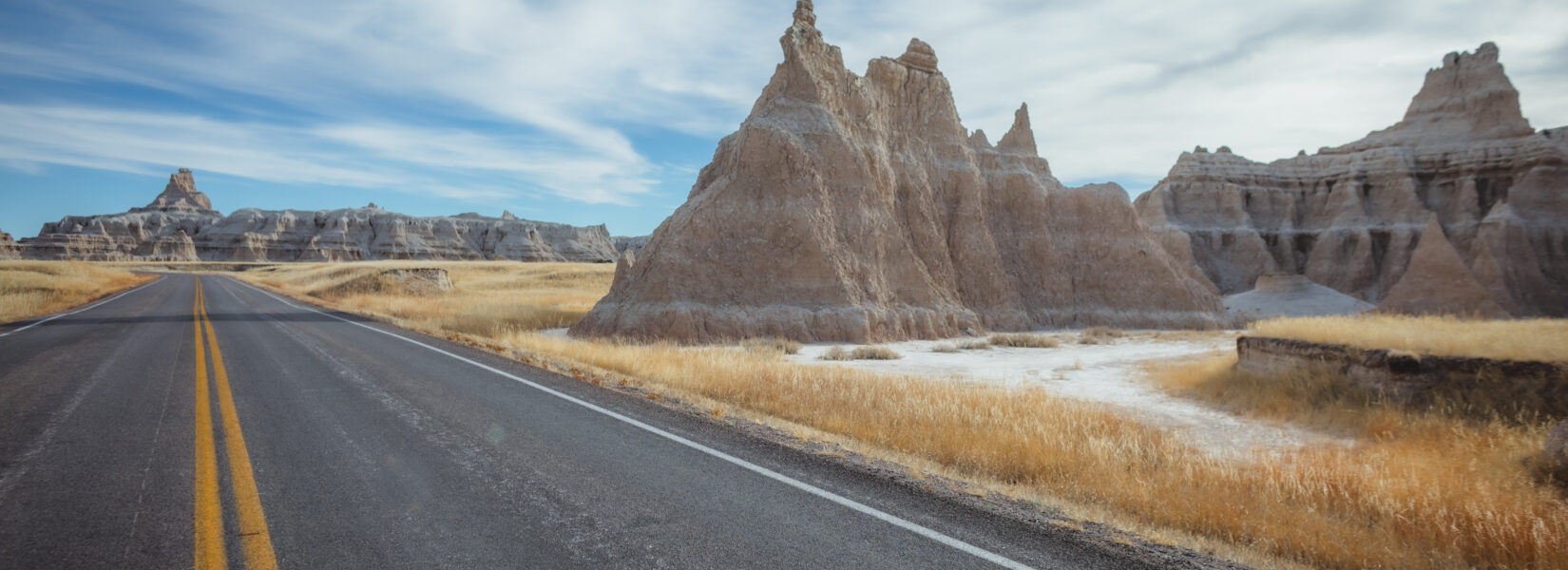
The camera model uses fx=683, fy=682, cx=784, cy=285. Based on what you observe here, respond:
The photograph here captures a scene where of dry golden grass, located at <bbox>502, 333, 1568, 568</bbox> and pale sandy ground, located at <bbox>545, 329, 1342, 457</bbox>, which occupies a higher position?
dry golden grass, located at <bbox>502, 333, 1568, 568</bbox>

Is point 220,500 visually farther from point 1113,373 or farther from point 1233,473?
point 1113,373

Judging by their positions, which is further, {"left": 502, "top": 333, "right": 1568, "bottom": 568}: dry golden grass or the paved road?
{"left": 502, "top": 333, "right": 1568, "bottom": 568}: dry golden grass

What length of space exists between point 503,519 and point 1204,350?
85.3 feet

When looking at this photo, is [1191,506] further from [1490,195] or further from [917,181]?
[1490,195]

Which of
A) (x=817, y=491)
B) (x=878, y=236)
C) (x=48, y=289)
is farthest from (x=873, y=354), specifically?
(x=48, y=289)

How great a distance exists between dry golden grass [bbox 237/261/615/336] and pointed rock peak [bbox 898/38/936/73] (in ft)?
67.6

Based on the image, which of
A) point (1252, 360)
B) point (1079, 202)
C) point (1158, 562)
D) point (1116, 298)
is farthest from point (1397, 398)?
point (1079, 202)

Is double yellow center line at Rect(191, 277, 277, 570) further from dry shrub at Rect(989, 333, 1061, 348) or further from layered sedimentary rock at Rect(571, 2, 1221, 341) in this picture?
dry shrub at Rect(989, 333, 1061, 348)

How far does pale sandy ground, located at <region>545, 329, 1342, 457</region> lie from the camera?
11227 mm

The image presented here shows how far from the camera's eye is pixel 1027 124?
39219 mm

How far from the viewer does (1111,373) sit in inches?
730

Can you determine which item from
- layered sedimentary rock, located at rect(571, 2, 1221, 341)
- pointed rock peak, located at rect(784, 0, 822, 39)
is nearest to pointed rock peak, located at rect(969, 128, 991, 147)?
layered sedimentary rock, located at rect(571, 2, 1221, 341)

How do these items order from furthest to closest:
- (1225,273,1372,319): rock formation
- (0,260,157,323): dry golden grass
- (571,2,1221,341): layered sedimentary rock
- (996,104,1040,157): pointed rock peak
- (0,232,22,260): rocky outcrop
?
(0,232,22,260): rocky outcrop → (1225,273,1372,319): rock formation → (996,104,1040,157): pointed rock peak → (571,2,1221,341): layered sedimentary rock → (0,260,157,323): dry golden grass

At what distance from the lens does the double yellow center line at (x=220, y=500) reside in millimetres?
3854
